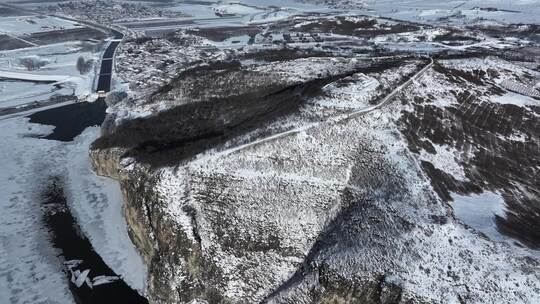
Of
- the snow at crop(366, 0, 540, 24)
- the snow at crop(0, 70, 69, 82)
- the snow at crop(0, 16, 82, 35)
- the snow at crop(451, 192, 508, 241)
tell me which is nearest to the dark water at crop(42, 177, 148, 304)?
the snow at crop(451, 192, 508, 241)

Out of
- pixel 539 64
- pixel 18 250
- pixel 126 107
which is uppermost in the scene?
pixel 539 64

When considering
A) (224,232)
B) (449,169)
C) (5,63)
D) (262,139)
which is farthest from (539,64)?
(5,63)

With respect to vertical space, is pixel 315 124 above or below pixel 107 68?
above

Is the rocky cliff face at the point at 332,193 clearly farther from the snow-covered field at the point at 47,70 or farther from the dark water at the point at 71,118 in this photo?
the snow-covered field at the point at 47,70

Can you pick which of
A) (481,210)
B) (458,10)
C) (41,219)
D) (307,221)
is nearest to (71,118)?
(41,219)

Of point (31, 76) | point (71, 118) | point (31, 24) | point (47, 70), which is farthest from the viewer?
point (31, 24)

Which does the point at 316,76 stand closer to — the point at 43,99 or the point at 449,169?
the point at 449,169

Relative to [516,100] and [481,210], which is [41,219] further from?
[516,100]

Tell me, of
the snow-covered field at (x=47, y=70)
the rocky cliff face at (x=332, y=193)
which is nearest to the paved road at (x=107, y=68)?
the snow-covered field at (x=47, y=70)
